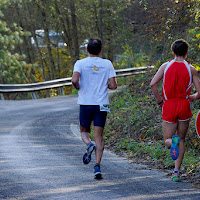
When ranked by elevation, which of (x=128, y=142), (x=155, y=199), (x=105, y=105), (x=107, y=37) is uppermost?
(x=105, y=105)

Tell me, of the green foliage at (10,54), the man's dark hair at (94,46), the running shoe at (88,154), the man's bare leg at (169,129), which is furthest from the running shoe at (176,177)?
the green foliage at (10,54)

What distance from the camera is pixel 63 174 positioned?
24.4 ft

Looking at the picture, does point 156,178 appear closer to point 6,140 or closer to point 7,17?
point 6,140

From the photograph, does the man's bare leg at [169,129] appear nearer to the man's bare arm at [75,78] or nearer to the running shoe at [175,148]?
the running shoe at [175,148]

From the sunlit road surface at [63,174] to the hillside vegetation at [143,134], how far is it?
0.46m

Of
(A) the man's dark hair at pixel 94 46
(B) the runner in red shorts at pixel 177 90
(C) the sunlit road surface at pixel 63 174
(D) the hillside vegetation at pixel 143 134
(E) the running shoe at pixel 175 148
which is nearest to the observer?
(C) the sunlit road surface at pixel 63 174

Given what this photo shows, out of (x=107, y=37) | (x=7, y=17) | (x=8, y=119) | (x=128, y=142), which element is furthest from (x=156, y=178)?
(x=7, y=17)

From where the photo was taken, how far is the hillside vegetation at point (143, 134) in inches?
344

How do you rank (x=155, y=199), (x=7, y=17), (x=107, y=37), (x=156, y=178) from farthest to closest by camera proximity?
(x=7, y=17), (x=107, y=37), (x=156, y=178), (x=155, y=199)

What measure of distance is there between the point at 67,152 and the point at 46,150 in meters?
0.49

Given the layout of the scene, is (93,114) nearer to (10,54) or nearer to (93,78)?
(93,78)

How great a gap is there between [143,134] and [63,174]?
4596 mm

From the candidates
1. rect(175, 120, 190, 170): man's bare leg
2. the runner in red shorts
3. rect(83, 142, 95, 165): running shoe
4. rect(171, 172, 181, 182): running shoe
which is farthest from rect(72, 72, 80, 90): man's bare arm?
rect(171, 172, 181, 182): running shoe

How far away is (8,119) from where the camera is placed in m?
15.5
